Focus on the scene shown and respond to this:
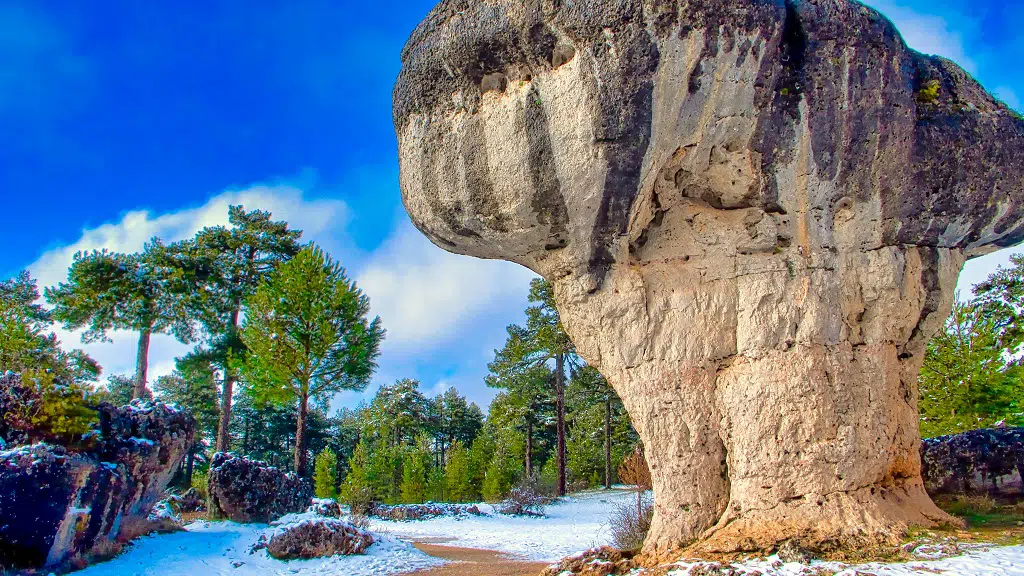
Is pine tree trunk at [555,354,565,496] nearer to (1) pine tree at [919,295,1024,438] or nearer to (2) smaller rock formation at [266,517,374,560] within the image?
(1) pine tree at [919,295,1024,438]

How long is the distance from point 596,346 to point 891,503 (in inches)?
117

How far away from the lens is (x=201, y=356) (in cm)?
2262

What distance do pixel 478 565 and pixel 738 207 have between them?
7.14m

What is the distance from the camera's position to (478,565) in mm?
10172

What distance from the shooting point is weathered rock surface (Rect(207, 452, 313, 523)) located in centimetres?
1273

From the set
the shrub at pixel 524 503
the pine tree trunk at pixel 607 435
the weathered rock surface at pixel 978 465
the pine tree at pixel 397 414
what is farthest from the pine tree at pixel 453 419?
the weathered rock surface at pixel 978 465

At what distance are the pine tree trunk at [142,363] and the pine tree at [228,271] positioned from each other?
1.72 metres

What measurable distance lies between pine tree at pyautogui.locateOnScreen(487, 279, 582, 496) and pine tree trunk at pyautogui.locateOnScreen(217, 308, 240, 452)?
34.5 ft

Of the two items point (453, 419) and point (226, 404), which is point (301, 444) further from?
point (453, 419)

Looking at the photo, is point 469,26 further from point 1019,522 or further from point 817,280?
point 1019,522

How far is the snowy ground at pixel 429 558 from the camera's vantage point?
4.50 m

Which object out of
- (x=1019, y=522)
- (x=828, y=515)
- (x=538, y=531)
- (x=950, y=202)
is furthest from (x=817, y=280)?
(x=538, y=531)

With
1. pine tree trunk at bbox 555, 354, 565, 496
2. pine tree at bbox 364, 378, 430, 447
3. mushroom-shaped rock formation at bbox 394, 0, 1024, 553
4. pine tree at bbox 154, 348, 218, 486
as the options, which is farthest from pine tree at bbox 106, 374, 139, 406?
mushroom-shaped rock formation at bbox 394, 0, 1024, 553

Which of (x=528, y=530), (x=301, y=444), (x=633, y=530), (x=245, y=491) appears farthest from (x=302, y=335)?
(x=633, y=530)
